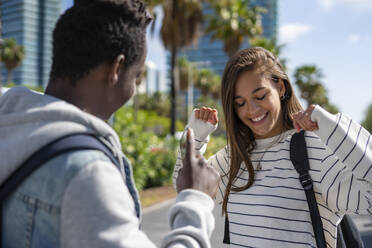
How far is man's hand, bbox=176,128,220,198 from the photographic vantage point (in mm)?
1261

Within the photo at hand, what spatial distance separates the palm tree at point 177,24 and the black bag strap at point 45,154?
62.3 feet

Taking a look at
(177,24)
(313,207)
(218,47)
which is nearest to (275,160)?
(313,207)

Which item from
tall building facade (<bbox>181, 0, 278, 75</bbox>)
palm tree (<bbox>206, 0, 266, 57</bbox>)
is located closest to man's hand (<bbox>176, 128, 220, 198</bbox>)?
palm tree (<bbox>206, 0, 266, 57</bbox>)

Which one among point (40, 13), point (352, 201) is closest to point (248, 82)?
point (352, 201)

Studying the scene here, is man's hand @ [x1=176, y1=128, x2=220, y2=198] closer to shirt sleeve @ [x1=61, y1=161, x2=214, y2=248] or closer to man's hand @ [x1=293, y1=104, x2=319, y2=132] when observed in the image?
shirt sleeve @ [x1=61, y1=161, x2=214, y2=248]

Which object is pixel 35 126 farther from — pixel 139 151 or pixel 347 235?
pixel 139 151

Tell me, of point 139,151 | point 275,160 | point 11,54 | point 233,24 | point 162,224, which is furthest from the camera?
point 11,54

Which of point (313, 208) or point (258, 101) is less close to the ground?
point (258, 101)

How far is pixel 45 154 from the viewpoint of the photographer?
101cm

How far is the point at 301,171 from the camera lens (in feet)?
6.40

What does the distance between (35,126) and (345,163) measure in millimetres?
1286

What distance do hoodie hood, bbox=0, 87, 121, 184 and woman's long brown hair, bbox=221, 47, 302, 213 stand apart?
1190mm

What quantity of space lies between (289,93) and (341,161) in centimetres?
68

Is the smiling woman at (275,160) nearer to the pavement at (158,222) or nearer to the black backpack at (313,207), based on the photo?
the black backpack at (313,207)
